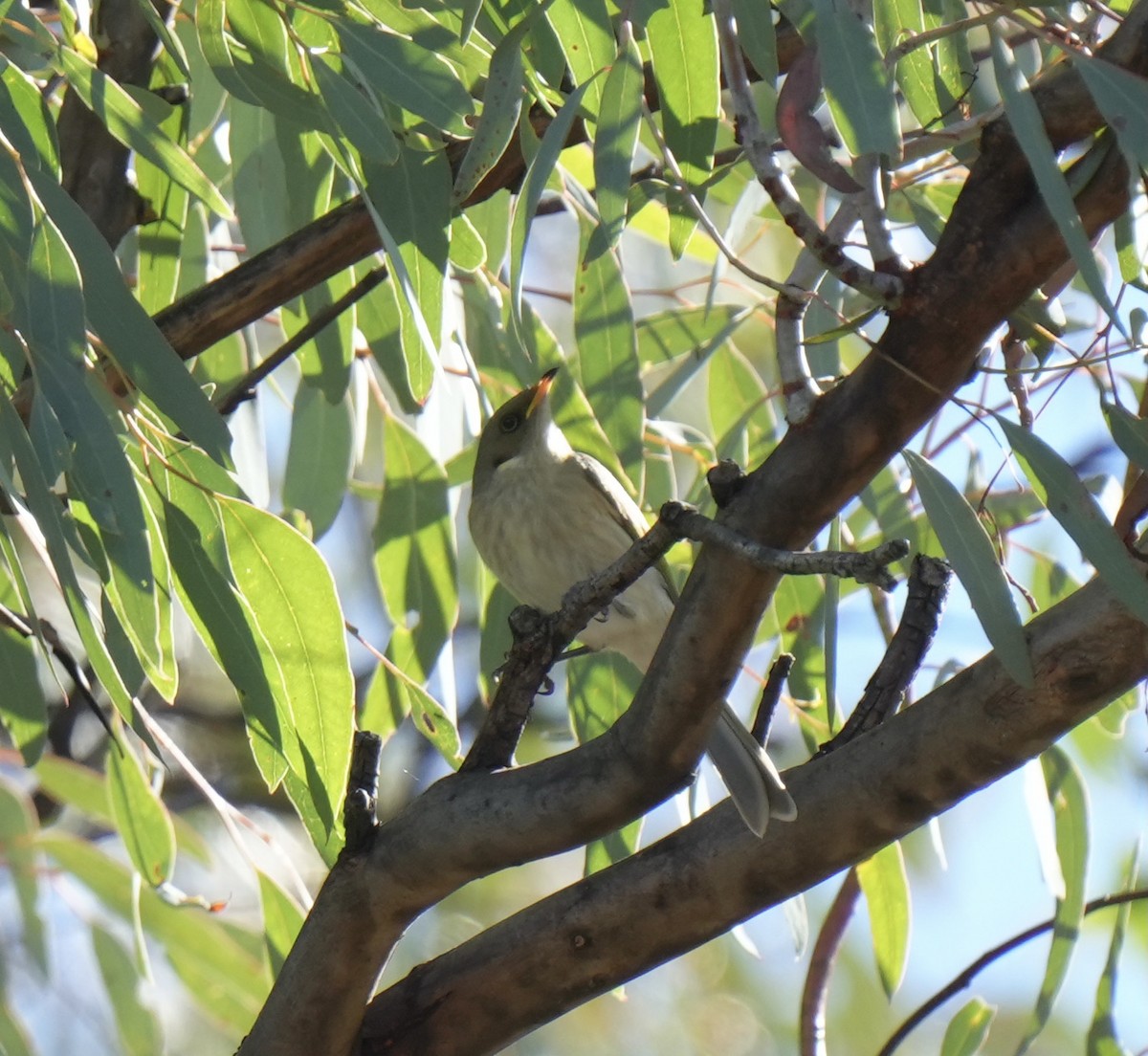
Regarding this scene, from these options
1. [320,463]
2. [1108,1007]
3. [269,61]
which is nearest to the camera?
[269,61]

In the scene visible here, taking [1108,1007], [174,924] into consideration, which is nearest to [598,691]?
[1108,1007]

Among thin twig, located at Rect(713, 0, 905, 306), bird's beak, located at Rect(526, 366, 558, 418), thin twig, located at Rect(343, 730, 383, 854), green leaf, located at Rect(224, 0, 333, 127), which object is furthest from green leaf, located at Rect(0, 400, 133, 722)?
bird's beak, located at Rect(526, 366, 558, 418)

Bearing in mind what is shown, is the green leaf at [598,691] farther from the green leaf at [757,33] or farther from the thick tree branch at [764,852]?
the green leaf at [757,33]

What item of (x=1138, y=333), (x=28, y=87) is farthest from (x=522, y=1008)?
(x=28, y=87)

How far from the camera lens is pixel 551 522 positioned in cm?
312

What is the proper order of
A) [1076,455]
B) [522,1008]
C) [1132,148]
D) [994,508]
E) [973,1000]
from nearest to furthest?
[1132,148] < [522,1008] < [973,1000] < [994,508] < [1076,455]

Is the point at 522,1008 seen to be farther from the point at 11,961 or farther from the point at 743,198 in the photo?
the point at 11,961

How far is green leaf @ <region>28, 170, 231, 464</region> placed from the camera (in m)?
1.82

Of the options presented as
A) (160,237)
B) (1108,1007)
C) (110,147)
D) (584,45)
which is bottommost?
(1108,1007)

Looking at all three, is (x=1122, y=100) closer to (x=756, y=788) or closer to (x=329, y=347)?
(x=756, y=788)

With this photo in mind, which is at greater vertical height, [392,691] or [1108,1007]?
[392,691]

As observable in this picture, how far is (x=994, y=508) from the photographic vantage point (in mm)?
2871

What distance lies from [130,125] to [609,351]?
866 mm

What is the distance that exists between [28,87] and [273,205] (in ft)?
1.91
